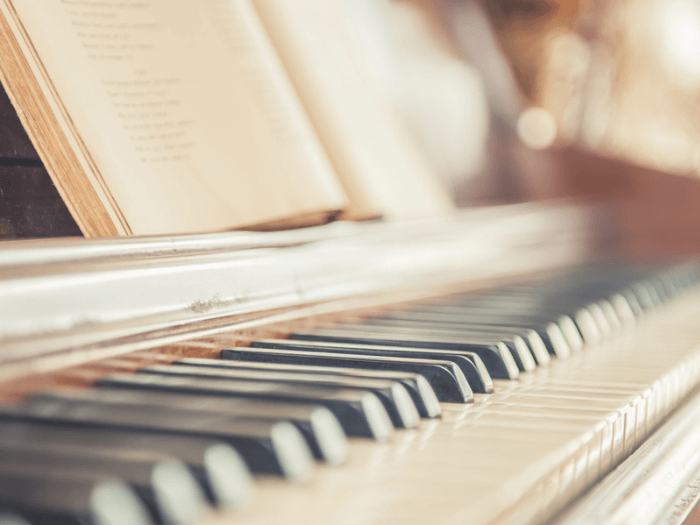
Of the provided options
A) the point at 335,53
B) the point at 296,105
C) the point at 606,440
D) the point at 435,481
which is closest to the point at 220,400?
the point at 435,481

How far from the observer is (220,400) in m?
0.59

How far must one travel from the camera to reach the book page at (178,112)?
2.76ft

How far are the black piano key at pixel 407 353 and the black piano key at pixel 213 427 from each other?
10.9 inches

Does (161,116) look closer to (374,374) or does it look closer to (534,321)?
(374,374)

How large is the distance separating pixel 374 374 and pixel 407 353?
5.3 inches

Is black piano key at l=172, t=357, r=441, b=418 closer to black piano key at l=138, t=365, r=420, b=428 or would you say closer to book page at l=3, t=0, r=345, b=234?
black piano key at l=138, t=365, r=420, b=428

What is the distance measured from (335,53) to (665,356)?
0.89 meters

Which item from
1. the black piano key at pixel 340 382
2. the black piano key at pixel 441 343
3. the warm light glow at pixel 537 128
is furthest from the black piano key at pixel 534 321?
the warm light glow at pixel 537 128

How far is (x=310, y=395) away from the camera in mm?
619

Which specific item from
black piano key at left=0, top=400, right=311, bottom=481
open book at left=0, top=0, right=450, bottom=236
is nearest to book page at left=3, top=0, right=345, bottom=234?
open book at left=0, top=0, right=450, bottom=236

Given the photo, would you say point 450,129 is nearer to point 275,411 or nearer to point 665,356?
point 665,356

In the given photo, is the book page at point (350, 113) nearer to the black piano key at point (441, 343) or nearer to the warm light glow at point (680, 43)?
the black piano key at point (441, 343)

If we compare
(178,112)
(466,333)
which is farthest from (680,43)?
(178,112)

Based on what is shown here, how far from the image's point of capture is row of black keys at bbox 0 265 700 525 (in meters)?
0.42
